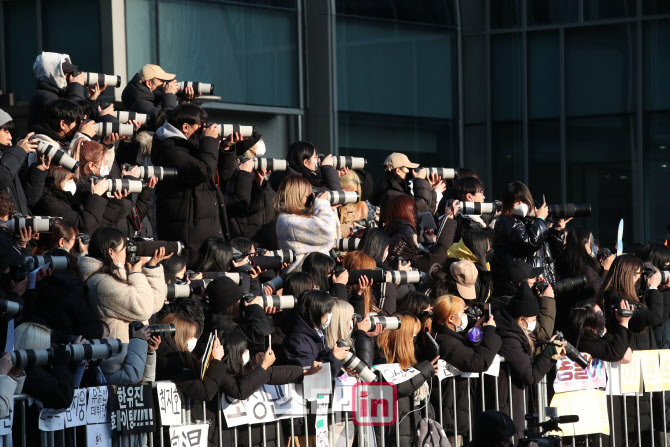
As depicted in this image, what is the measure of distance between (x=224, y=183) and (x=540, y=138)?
41.4 ft

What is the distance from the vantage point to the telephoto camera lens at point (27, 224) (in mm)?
7629

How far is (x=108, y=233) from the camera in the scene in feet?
24.2

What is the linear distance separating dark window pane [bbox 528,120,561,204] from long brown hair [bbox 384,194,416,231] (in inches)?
463

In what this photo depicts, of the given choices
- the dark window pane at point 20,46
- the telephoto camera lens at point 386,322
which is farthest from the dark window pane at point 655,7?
the telephoto camera lens at point 386,322

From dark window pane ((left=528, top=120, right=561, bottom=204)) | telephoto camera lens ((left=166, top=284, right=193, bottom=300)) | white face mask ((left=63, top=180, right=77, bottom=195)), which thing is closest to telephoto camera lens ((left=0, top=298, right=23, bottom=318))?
telephoto camera lens ((left=166, top=284, right=193, bottom=300))

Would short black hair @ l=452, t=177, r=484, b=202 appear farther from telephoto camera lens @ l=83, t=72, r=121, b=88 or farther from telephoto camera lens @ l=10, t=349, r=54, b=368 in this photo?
telephoto camera lens @ l=10, t=349, r=54, b=368

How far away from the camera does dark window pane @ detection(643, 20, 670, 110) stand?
2091 centimetres

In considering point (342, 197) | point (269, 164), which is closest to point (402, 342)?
point (342, 197)

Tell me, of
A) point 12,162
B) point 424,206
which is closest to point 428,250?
point 424,206

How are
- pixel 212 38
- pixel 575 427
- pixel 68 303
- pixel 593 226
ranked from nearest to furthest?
pixel 68 303, pixel 575 427, pixel 212 38, pixel 593 226

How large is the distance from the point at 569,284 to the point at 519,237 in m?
0.66

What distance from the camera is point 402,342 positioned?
818 cm

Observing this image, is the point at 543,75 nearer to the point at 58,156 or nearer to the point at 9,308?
the point at 58,156

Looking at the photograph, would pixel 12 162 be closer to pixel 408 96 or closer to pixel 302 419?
pixel 302 419
